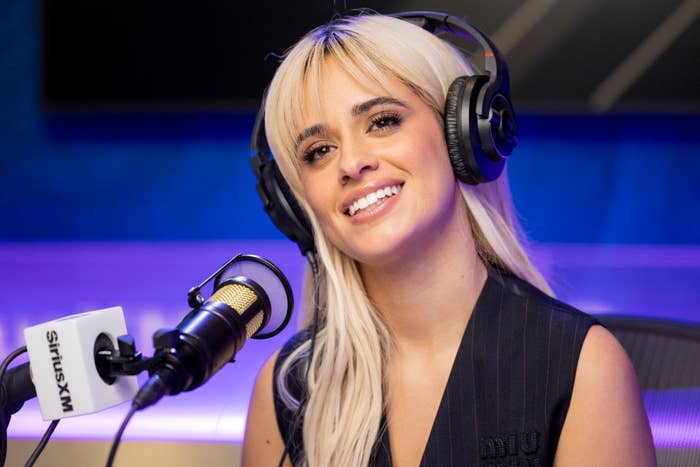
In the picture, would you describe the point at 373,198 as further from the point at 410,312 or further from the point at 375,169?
the point at 410,312

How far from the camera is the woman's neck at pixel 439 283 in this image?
1.37 metres

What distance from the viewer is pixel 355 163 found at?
130cm

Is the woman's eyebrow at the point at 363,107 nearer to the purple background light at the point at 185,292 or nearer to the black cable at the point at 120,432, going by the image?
the purple background light at the point at 185,292

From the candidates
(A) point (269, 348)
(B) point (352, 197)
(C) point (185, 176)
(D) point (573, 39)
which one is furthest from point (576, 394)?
(C) point (185, 176)

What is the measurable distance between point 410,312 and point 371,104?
13.7 inches

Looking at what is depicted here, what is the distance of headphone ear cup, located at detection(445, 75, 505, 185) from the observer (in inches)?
50.0

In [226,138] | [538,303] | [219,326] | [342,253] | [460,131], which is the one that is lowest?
[219,326]

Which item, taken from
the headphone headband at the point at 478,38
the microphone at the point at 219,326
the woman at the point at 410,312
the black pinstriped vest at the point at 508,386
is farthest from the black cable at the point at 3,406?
the headphone headband at the point at 478,38

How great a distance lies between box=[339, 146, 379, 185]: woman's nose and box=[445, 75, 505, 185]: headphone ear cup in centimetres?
12

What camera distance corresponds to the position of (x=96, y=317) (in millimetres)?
819

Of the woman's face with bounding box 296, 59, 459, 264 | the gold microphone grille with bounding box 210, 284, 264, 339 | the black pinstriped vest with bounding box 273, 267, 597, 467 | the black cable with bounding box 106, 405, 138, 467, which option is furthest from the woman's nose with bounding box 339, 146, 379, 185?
the black cable with bounding box 106, 405, 138, 467

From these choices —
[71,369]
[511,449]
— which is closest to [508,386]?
[511,449]

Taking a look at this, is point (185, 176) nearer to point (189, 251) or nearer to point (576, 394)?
point (189, 251)

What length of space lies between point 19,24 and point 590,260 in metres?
3.31
